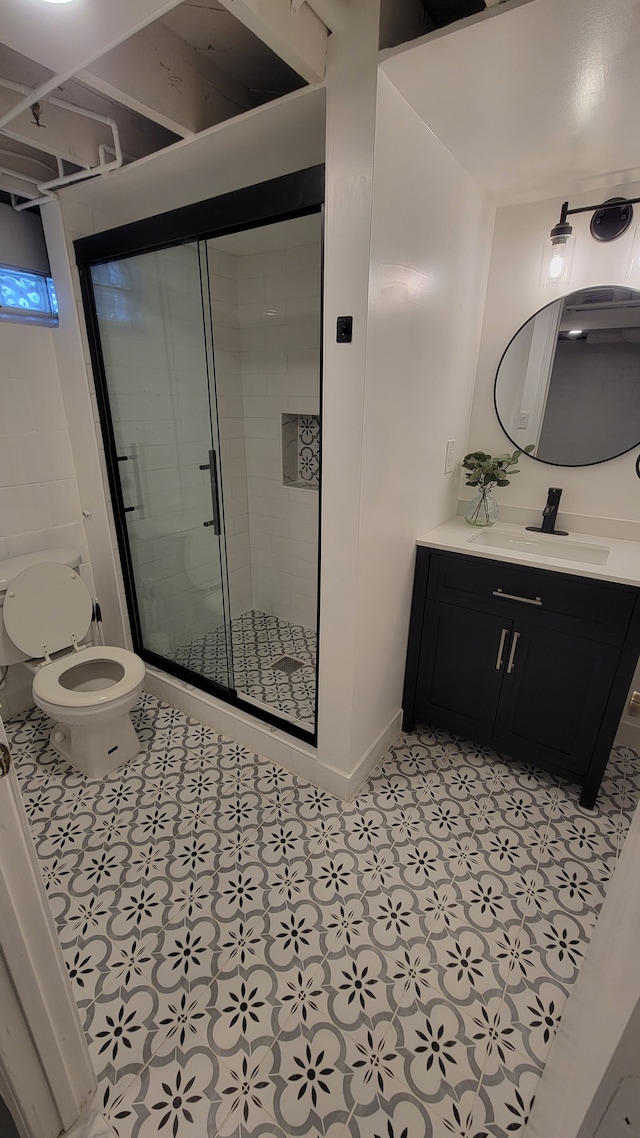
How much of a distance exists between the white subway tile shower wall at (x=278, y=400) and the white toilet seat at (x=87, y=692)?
98 centimetres

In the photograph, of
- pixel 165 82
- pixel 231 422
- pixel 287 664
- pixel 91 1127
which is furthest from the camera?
pixel 231 422

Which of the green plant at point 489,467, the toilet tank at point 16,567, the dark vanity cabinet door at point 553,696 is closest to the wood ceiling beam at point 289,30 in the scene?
the green plant at point 489,467

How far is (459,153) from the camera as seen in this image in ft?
5.03

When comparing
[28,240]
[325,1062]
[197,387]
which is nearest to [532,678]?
[325,1062]

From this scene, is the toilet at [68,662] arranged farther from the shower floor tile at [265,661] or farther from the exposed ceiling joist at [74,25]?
the exposed ceiling joist at [74,25]

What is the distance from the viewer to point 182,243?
168 cm

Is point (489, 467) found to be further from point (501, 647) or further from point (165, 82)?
point (165, 82)

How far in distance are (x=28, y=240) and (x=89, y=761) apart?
2.16 meters

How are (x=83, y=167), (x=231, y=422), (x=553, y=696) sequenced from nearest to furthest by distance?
(x=83, y=167) < (x=553, y=696) < (x=231, y=422)

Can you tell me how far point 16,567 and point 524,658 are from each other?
2.10 m

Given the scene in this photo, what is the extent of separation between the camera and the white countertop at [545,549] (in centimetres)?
158

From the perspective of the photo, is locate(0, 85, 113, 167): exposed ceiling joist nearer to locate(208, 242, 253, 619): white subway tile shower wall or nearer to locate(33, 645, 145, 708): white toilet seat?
locate(208, 242, 253, 619): white subway tile shower wall

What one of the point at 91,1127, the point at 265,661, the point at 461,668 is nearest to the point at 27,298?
the point at 265,661

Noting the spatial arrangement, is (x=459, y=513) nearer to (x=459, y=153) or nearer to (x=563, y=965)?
(x=459, y=153)
